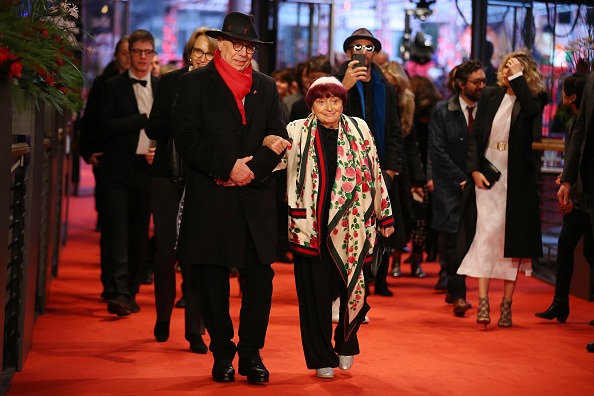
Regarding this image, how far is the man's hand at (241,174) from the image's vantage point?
13.9 ft

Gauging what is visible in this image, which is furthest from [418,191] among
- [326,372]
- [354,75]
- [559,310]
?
[326,372]

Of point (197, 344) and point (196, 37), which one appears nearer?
point (197, 344)

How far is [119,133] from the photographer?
6273 mm

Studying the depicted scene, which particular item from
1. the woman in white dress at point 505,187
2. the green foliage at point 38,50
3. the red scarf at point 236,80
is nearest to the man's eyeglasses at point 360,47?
the woman in white dress at point 505,187

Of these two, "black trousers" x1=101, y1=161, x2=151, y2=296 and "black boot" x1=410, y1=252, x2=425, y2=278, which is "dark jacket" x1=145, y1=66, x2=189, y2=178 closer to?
"black trousers" x1=101, y1=161, x2=151, y2=296

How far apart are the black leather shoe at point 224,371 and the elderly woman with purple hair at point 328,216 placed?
1.26 feet

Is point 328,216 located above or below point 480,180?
below

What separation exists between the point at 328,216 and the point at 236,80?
0.81 m

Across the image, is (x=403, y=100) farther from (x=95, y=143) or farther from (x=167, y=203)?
(x=167, y=203)

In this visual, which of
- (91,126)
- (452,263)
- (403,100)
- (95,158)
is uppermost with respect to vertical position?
(403,100)

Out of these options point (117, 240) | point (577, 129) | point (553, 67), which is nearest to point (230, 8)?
point (553, 67)

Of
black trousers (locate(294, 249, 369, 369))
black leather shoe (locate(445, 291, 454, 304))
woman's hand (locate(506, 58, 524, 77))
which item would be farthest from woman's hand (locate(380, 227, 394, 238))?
black leather shoe (locate(445, 291, 454, 304))

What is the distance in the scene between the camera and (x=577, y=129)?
221 inches

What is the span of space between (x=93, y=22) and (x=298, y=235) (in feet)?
41.9
